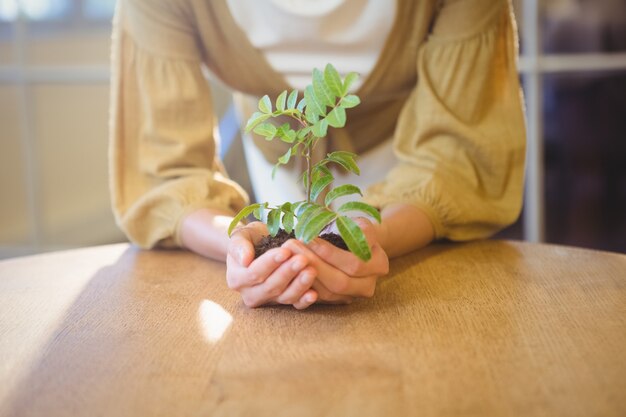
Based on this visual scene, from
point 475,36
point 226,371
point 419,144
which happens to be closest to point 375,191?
point 419,144

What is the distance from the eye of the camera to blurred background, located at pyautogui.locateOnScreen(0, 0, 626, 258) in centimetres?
199

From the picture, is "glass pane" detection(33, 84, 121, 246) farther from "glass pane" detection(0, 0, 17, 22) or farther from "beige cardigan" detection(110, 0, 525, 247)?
"beige cardigan" detection(110, 0, 525, 247)

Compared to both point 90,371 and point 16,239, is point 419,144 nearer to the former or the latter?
point 90,371

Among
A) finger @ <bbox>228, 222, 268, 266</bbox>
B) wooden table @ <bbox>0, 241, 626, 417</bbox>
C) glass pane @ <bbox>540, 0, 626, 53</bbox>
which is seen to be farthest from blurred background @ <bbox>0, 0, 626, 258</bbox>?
finger @ <bbox>228, 222, 268, 266</bbox>

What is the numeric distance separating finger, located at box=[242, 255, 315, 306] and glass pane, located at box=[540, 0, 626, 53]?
1470 millimetres

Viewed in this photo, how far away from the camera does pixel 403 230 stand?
103 centimetres

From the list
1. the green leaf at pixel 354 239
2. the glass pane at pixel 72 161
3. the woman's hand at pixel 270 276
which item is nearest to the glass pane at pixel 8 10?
the glass pane at pixel 72 161

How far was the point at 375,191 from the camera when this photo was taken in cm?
115

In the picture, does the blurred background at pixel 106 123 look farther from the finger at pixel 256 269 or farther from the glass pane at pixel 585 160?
the finger at pixel 256 269

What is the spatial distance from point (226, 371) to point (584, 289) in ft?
1.49

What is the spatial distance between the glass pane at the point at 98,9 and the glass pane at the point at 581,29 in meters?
1.39

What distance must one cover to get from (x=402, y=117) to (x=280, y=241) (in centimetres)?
48

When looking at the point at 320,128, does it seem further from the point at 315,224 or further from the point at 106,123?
the point at 106,123

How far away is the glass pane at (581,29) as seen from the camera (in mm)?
1995
